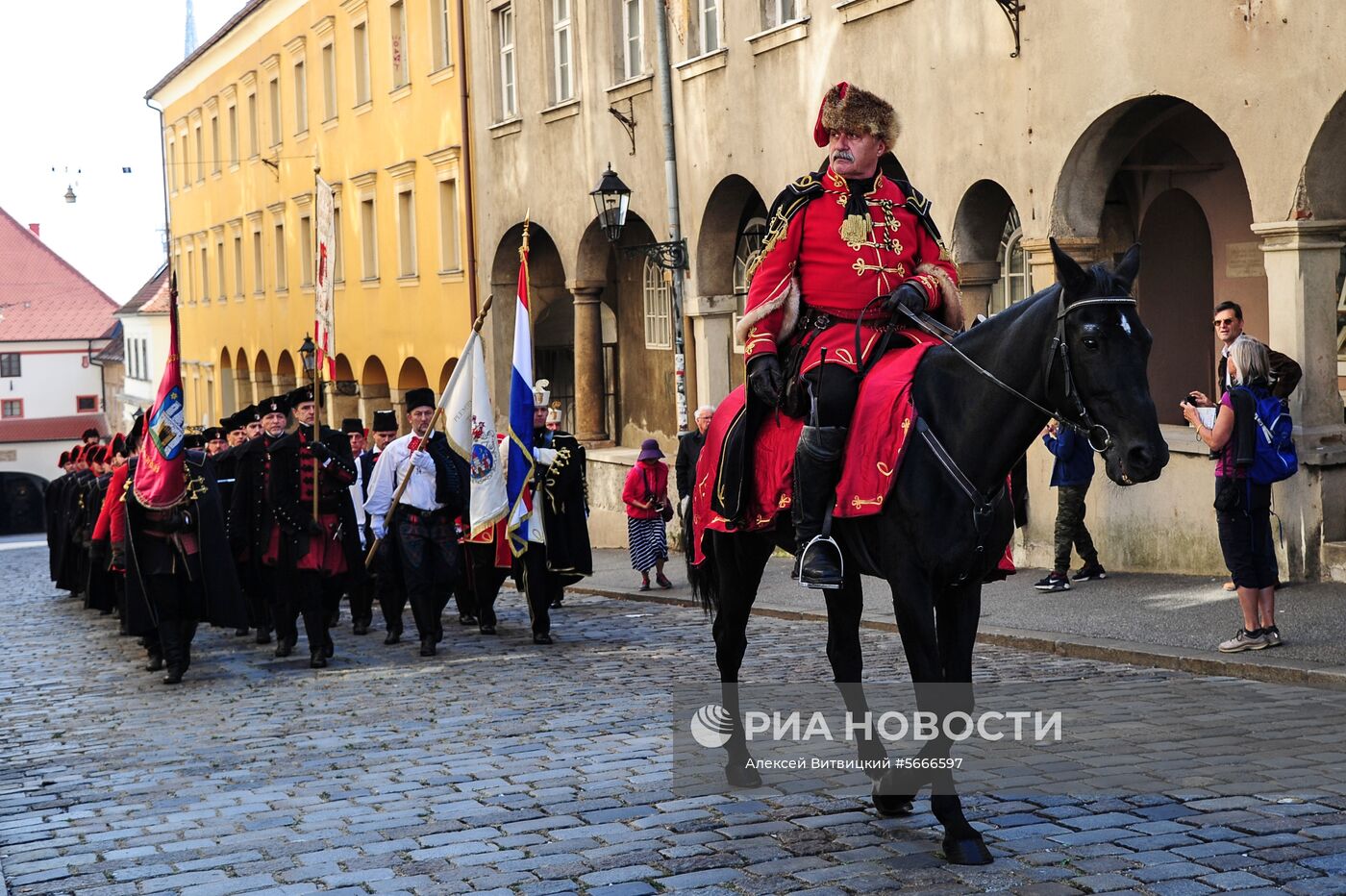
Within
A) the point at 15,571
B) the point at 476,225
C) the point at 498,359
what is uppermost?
the point at 476,225

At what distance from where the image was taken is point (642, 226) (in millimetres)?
28781

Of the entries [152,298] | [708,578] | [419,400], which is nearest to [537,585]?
[419,400]

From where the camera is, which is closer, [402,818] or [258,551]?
[402,818]

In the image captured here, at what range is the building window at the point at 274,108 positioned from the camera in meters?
46.6

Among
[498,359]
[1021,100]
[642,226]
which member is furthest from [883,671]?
[498,359]

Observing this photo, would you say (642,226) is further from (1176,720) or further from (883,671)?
(1176,720)

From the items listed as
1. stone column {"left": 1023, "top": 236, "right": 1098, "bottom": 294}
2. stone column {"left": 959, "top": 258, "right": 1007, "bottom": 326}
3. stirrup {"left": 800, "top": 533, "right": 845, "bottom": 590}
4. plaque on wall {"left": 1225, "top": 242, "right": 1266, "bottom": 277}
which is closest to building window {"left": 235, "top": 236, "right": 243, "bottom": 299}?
stone column {"left": 959, "top": 258, "right": 1007, "bottom": 326}

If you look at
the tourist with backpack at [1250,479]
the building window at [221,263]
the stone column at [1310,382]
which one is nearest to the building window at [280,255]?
the building window at [221,263]

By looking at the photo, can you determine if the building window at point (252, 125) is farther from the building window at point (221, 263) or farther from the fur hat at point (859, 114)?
the fur hat at point (859, 114)

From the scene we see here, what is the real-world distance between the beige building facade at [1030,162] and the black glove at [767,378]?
7790 mm

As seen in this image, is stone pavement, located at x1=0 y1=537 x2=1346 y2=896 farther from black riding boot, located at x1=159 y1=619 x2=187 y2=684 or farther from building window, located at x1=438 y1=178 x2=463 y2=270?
building window, located at x1=438 y1=178 x2=463 y2=270

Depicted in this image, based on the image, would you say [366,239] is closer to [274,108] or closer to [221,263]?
[274,108]

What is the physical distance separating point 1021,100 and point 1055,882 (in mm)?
12280

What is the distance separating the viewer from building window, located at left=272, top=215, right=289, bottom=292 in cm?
4778
